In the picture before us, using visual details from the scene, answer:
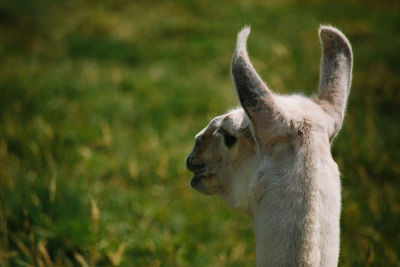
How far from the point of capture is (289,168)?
165 centimetres

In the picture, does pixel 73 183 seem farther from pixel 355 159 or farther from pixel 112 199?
pixel 355 159

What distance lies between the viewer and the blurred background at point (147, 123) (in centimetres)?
348

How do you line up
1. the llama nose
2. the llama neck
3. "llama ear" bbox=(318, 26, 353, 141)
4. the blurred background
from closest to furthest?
1. the llama neck
2. "llama ear" bbox=(318, 26, 353, 141)
3. the llama nose
4. the blurred background

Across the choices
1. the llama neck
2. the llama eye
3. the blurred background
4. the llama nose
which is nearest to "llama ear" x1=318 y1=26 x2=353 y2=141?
the llama neck

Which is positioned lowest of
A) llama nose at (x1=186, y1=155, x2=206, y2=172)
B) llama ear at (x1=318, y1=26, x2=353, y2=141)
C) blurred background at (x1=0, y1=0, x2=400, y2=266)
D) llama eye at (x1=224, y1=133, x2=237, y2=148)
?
blurred background at (x1=0, y1=0, x2=400, y2=266)

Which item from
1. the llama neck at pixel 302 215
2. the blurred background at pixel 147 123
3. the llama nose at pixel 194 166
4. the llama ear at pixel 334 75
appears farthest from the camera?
the blurred background at pixel 147 123

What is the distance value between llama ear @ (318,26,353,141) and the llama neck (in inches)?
11.1

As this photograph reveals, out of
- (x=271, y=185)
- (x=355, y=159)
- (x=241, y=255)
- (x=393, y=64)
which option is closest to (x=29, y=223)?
(x=241, y=255)

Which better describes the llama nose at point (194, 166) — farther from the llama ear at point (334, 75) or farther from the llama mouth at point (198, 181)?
the llama ear at point (334, 75)

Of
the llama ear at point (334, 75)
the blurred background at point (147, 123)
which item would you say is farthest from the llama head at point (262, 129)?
the blurred background at point (147, 123)

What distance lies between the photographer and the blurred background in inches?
137

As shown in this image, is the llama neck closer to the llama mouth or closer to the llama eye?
the llama eye

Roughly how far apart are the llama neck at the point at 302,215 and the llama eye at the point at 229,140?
12.8 inches

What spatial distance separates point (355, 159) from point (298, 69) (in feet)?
10.2
